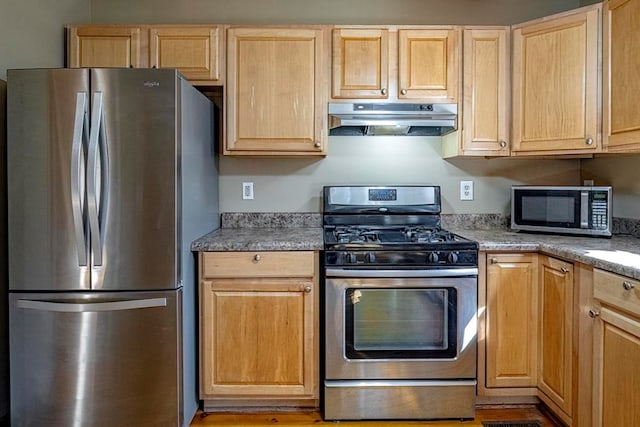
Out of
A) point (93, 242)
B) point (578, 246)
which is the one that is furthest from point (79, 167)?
point (578, 246)

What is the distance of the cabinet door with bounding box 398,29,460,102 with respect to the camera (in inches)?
92.2

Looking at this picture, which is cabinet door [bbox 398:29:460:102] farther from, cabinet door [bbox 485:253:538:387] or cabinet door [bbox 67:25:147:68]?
cabinet door [bbox 67:25:147:68]

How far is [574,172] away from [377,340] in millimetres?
1769

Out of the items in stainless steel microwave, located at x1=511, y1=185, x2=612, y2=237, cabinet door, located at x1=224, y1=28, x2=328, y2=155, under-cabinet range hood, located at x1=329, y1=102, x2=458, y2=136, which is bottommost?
stainless steel microwave, located at x1=511, y1=185, x2=612, y2=237

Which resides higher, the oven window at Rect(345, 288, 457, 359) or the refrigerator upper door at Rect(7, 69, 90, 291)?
the refrigerator upper door at Rect(7, 69, 90, 291)

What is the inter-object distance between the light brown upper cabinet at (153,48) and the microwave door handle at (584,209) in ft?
6.79

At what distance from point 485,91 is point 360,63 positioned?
728 mm

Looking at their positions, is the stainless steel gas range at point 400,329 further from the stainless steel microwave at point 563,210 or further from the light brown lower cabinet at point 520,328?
the stainless steel microwave at point 563,210

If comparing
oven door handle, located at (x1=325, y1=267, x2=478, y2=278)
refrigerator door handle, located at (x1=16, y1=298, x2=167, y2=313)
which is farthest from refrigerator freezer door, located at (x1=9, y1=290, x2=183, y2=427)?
oven door handle, located at (x1=325, y1=267, x2=478, y2=278)

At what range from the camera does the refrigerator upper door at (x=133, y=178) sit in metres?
1.76

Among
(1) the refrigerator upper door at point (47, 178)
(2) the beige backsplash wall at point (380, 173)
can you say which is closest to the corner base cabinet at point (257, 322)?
(1) the refrigerator upper door at point (47, 178)

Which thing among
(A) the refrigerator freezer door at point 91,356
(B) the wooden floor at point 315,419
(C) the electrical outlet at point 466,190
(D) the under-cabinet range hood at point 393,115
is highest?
(D) the under-cabinet range hood at point 393,115

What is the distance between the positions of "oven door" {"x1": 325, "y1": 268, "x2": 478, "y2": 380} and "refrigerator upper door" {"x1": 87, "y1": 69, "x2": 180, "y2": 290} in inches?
32.0

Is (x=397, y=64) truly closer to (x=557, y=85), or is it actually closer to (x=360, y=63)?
(x=360, y=63)
